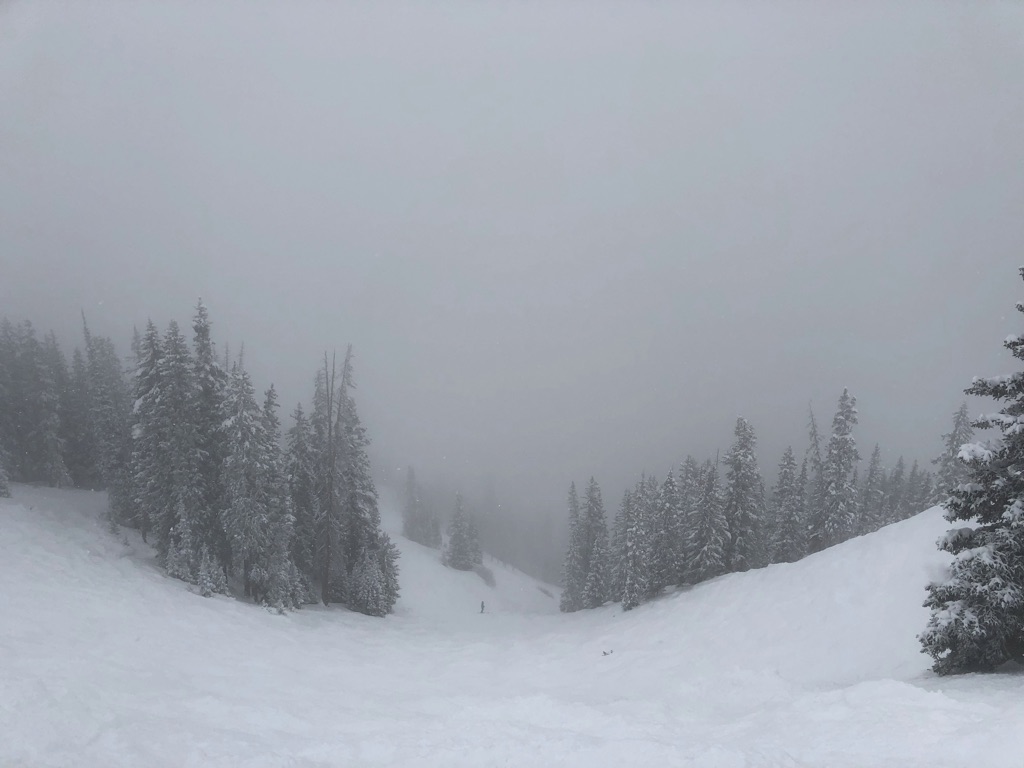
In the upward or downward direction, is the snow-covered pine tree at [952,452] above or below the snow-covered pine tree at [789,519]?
above

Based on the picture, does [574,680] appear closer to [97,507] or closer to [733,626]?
[733,626]

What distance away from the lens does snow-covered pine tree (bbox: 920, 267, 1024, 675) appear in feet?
33.2

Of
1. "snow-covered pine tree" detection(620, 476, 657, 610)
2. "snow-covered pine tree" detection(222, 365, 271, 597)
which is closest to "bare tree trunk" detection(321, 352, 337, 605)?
"snow-covered pine tree" detection(222, 365, 271, 597)

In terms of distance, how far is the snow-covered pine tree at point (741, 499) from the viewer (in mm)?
37625

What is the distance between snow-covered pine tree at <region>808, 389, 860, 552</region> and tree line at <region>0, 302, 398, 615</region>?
3453 cm

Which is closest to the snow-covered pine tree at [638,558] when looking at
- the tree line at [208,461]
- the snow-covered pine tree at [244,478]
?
the tree line at [208,461]

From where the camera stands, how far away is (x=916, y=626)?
646 inches

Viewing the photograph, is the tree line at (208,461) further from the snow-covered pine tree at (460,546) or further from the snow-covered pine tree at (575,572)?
the snow-covered pine tree at (460,546)

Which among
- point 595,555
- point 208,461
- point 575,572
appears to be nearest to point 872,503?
point 595,555

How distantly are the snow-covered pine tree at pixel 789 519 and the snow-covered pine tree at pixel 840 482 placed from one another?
1.81m

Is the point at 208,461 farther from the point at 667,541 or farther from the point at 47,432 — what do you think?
the point at 667,541

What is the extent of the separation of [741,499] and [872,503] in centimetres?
2618

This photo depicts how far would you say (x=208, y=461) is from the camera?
27.3 meters

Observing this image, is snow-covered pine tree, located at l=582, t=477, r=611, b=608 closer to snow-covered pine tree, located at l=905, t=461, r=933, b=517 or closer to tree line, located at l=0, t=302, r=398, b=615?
tree line, located at l=0, t=302, r=398, b=615
